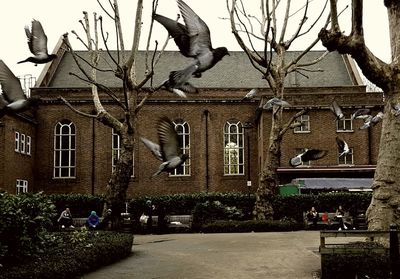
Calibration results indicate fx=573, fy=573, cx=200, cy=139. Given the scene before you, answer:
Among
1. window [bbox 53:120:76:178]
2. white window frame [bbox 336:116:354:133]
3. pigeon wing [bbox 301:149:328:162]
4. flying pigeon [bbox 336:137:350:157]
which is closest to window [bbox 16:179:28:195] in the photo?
window [bbox 53:120:76:178]

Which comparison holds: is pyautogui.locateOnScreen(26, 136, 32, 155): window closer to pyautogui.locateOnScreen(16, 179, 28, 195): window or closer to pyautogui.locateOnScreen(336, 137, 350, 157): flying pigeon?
pyautogui.locateOnScreen(16, 179, 28, 195): window

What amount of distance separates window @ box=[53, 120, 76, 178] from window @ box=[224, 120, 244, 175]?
10.9m

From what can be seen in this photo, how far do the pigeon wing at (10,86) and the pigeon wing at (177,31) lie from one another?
3.18 metres

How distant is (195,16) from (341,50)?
5.79 metres

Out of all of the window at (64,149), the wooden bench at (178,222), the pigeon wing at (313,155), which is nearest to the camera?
the pigeon wing at (313,155)

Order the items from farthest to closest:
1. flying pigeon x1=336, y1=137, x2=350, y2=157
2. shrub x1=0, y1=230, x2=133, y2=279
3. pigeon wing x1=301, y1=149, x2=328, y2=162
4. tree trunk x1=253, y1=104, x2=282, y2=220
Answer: tree trunk x1=253, y1=104, x2=282, y2=220 → flying pigeon x1=336, y1=137, x2=350, y2=157 → pigeon wing x1=301, y1=149, x2=328, y2=162 → shrub x1=0, y1=230, x2=133, y2=279

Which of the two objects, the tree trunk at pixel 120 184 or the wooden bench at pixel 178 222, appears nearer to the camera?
the tree trunk at pixel 120 184

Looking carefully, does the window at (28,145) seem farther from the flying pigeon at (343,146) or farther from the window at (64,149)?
the flying pigeon at (343,146)

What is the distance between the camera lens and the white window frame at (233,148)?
41250 mm

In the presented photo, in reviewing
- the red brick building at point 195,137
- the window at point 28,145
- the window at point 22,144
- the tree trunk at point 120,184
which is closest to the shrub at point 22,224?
the tree trunk at point 120,184

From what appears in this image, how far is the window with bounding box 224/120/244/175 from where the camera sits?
135ft

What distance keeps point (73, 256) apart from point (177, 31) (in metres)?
7.64

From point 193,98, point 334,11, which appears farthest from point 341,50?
point 193,98

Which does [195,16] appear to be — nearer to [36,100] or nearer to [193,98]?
[36,100]
